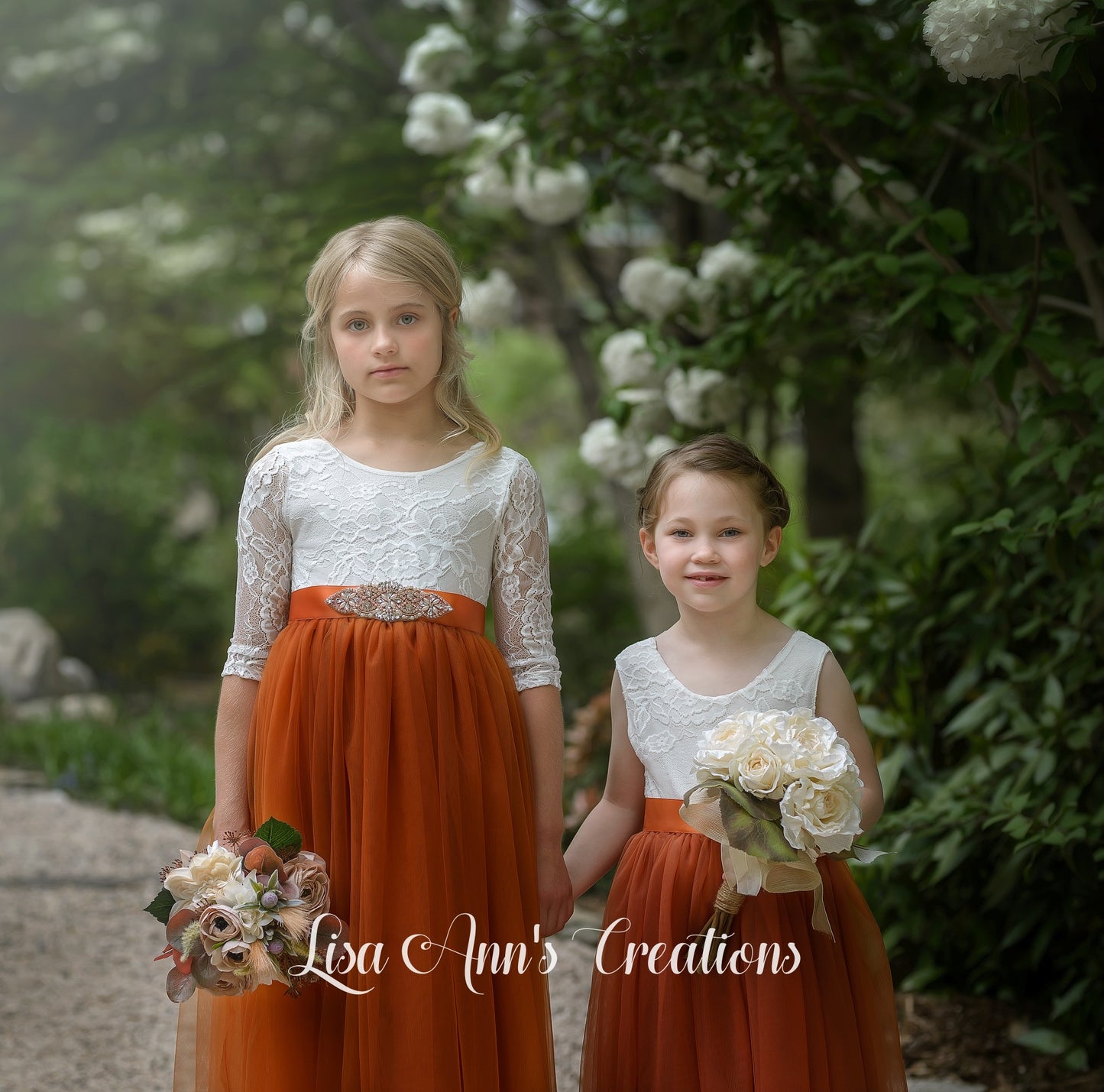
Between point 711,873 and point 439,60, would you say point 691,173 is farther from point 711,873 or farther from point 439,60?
point 711,873

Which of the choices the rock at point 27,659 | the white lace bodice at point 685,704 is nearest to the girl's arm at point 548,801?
the white lace bodice at point 685,704

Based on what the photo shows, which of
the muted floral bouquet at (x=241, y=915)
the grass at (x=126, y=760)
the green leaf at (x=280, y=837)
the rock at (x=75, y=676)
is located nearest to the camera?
the muted floral bouquet at (x=241, y=915)

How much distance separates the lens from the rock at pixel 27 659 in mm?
8227

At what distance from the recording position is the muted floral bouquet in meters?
1.81

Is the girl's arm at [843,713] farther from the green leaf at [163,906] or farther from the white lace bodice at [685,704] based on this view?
the green leaf at [163,906]

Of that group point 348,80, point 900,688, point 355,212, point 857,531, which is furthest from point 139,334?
point 900,688

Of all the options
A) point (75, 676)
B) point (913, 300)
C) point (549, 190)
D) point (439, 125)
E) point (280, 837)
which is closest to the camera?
point (280, 837)

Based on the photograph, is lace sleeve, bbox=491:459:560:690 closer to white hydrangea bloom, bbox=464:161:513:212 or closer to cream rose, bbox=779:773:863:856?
cream rose, bbox=779:773:863:856

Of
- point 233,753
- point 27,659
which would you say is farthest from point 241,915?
point 27,659

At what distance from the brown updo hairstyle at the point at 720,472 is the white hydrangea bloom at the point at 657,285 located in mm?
1653

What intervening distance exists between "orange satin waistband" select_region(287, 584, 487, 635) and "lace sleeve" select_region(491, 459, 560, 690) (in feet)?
0.23

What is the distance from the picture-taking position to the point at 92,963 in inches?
161

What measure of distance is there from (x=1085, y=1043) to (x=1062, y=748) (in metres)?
0.77

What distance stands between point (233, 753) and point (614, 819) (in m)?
0.70
